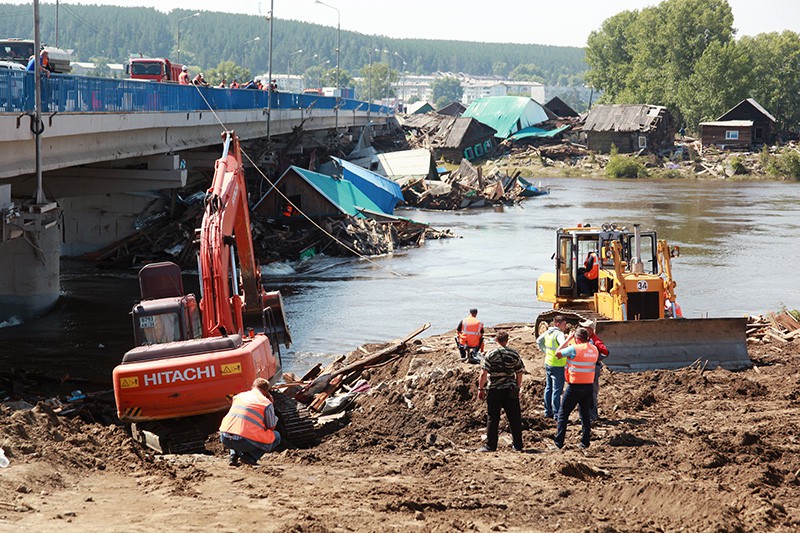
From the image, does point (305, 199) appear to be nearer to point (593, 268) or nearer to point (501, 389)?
point (593, 268)

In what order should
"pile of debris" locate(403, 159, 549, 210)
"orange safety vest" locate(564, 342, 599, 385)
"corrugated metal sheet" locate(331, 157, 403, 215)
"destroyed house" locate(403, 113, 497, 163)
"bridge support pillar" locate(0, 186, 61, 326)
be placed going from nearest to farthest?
"orange safety vest" locate(564, 342, 599, 385), "bridge support pillar" locate(0, 186, 61, 326), "corrugated metal sheet" locate(331, 157, 403, 215), "pile of debris" locate(403, 159, 549, 210), "destroyed house" locate(403, 113, 497, 163)

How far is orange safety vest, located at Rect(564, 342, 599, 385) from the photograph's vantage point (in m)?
12.5

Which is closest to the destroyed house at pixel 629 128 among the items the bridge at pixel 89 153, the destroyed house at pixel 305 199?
the bridge at pixel 89 153

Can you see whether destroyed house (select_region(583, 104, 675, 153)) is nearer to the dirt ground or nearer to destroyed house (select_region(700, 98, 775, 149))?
destroyed house (select_region(700, 98, 775, 149))

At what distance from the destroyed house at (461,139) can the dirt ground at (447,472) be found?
6891 cm

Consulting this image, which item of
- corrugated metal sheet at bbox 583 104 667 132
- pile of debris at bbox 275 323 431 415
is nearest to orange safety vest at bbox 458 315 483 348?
pile of debris at bbox 275 323 431 415

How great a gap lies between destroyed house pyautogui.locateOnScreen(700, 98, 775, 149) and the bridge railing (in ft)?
200

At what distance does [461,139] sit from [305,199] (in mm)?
44658

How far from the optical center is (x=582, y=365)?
1246 cm

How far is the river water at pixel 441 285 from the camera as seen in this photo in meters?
24.1

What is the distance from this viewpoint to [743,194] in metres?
66.2

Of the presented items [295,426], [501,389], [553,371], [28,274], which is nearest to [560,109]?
[28,274]

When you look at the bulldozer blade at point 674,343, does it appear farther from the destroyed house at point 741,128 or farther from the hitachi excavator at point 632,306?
the destroyed house at point 741,128

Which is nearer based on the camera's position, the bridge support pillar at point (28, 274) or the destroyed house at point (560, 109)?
the bridge support pillar at point (28, 274)
